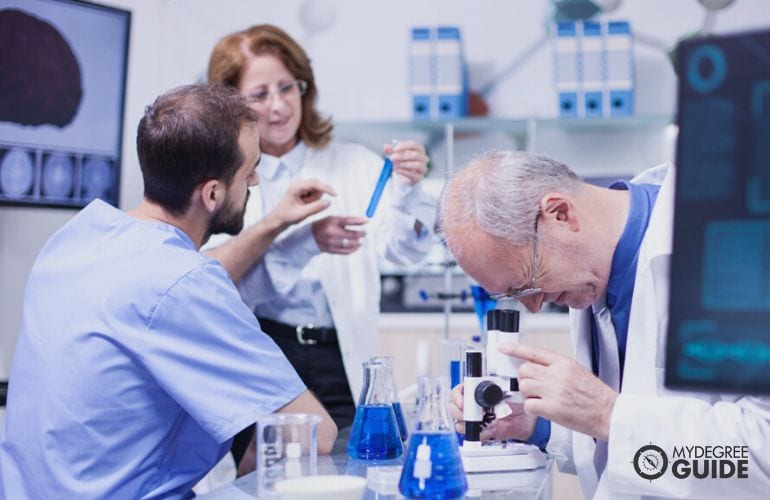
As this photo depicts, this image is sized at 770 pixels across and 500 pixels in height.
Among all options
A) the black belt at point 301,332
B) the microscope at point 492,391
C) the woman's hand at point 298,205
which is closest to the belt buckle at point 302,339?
the black belt at point 301,332

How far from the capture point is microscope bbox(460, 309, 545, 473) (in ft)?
4.05

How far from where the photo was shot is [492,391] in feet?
4.00

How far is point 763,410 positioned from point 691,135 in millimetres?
659

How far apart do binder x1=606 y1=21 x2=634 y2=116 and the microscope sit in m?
2.38

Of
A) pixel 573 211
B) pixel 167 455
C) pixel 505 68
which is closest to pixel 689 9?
pixel 505 68

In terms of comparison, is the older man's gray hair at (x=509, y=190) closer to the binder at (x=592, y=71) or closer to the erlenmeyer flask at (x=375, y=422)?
the erlenmeyer flask at (x=375, y=422)

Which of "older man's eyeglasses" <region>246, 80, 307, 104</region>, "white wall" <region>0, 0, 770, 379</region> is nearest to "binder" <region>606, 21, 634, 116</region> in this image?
"white wall" <region>0, 0, 770, 379</region>

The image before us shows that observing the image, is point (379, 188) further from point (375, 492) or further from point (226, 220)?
point (375, 492)

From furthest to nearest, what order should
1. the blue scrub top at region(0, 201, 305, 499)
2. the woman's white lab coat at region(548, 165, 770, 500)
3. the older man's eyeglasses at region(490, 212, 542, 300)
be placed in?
the older man's eyeglasses at region(490, 212, 542, 300)
the blue scrub top at region(0, 201, 305, 499)
the woman's white lab coat at region(548, 165, 770, 500)

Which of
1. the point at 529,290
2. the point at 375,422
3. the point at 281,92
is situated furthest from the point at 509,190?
the point at 281,92

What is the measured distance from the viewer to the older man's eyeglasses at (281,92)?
2100 mm

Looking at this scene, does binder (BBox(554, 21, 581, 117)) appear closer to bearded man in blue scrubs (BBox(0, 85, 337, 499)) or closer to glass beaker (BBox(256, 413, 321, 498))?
bearded man in blue scrubs (BBox(0, 85, 337, 499))

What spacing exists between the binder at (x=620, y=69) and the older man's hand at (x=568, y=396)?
8.04 feet

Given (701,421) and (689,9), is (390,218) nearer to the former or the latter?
(701,421)
